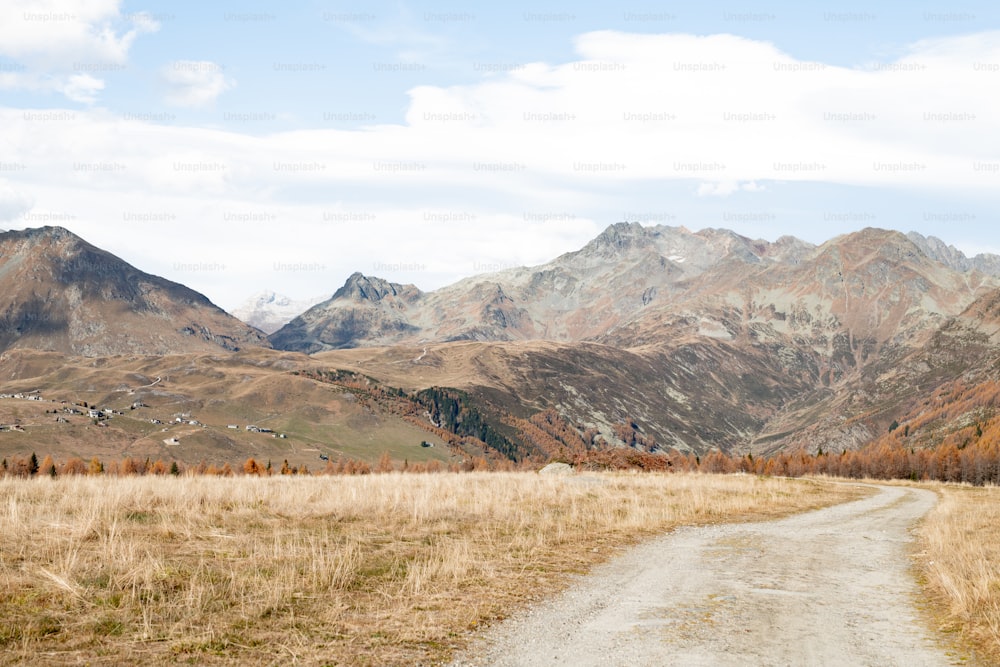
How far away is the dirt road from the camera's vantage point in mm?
10578

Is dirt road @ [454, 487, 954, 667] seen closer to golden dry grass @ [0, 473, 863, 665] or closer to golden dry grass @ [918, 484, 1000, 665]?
golden dry grass @ [918, 484, 1000, 665]

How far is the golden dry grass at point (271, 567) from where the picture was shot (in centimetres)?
1023

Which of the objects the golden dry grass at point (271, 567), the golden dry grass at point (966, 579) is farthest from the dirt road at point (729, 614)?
the golden dry grass at point (271, 567)

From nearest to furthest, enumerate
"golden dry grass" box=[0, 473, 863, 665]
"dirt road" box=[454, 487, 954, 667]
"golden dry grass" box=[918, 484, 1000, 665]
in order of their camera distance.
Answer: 1. "golden dry grass" box=[0, 473, 863, 665]
2. "dirt road" box=[454, 487, 954, 667]
3. "golden dry grass" box=[918, 484, 1000, 665]

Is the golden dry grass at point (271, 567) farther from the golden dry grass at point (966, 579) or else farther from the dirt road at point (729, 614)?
the golden dry grass at point (966, 579)

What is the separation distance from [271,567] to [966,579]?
602 inches

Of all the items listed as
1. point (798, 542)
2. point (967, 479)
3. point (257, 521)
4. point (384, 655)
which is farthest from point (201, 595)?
point (967, 479)

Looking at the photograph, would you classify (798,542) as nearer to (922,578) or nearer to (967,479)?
(922,578)

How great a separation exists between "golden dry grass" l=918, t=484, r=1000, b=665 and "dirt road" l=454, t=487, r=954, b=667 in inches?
22.8

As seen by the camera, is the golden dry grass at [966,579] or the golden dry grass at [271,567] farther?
the golden dry grass at [966,579]

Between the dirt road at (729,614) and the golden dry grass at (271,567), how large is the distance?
1051 millimetres

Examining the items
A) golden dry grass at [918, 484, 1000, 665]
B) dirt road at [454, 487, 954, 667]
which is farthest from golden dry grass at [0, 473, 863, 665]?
golden dry grass at [918, 484, 1000, 665]

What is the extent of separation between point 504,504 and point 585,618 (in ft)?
44.4

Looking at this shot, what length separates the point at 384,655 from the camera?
10.2 m
